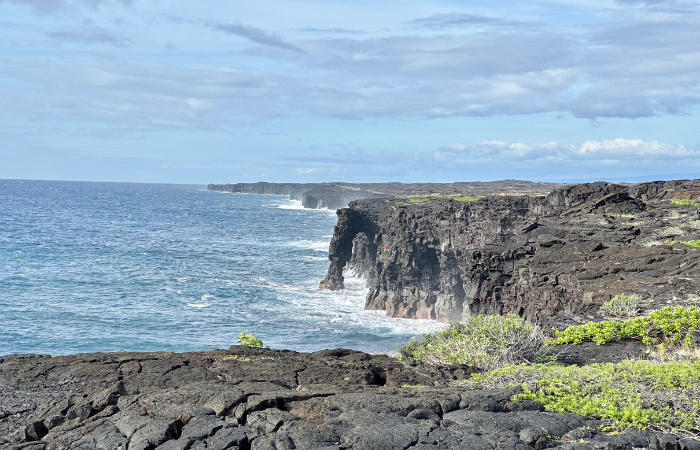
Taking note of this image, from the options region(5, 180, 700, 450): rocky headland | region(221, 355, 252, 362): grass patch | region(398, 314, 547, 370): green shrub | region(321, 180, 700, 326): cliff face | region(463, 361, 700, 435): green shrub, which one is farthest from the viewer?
region(321, 180, 700, 326): cliff face

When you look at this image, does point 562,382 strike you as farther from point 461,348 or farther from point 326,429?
point 326,429

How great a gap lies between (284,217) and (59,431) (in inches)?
6147

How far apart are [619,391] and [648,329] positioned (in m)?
6.45

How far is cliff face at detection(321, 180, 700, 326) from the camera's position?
2097 centimetres

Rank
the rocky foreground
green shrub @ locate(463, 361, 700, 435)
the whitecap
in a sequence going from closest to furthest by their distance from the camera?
the rocky foreground, green shrub @ locate(463, 361, 700, 435), the whitecap

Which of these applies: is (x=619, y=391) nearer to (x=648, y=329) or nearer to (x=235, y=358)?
(x=648, y=329)

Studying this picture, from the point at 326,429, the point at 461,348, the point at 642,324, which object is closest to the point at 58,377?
the point at 326,429

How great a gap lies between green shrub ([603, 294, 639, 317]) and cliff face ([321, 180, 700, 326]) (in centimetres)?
53

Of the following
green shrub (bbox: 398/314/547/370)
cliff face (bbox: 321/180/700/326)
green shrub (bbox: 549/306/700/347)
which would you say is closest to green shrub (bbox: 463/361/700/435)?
green shrub (bbox: 398/314/547/370)

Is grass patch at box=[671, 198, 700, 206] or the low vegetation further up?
grass patch at box=[671, 198, 700, 206]

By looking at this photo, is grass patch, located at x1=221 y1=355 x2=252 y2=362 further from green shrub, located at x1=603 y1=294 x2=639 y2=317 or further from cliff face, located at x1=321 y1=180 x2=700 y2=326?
green shrub, located at x1=603 y1=294 x2=639 y2=317

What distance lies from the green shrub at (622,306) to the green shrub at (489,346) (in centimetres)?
336

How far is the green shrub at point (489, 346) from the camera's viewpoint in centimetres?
1389

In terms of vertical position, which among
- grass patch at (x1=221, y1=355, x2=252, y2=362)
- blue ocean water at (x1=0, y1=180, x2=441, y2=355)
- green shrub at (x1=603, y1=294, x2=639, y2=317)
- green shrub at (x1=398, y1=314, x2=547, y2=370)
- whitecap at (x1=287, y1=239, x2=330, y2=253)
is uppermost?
green shrub at (x1=603, y1=294, x2=639, y2=317)
